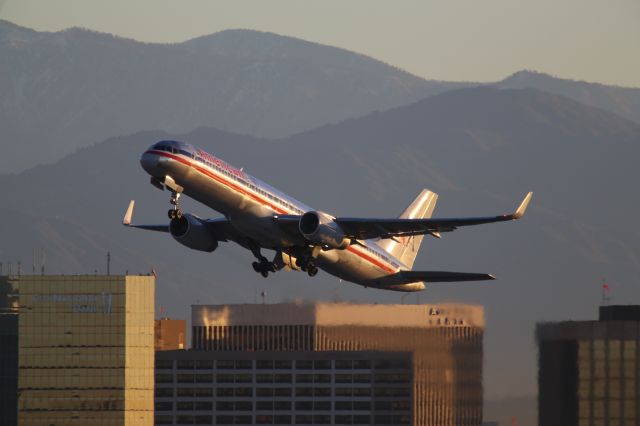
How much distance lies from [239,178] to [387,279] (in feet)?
73.7

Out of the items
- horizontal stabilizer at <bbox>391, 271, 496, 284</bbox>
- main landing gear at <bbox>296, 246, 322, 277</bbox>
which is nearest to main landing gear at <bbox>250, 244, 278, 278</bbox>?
main landing gear at <bbox>296, 246, 322, 277</bbox>

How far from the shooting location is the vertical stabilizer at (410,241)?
140750 mm

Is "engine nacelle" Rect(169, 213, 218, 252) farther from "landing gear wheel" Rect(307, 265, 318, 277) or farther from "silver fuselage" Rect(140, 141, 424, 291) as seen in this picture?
"landing gear wheel" Rect(307, 265, 318, 277)

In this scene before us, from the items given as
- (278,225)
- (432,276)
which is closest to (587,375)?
(432,276)

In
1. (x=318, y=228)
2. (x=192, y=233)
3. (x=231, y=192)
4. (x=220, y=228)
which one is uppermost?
(x=231, y=192)

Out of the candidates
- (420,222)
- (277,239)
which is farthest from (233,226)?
(420,222)

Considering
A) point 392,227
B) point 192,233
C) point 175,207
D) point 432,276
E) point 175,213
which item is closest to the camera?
point 175,207

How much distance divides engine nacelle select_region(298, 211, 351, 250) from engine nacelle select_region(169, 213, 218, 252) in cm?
971

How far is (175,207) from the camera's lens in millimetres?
112188

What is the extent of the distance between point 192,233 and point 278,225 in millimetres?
10017

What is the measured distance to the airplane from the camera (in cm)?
10956

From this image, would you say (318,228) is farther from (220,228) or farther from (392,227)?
(220,228)

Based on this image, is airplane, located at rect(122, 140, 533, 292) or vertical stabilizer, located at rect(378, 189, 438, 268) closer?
airplane, located at rect(122, 140, 533, 292)

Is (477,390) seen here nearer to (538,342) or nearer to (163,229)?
(538,342)
